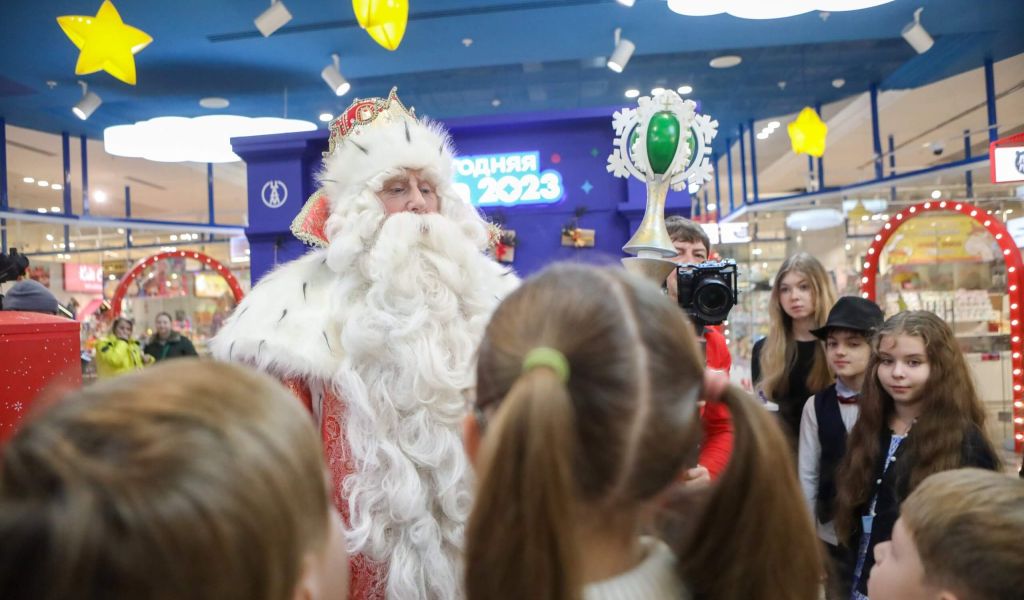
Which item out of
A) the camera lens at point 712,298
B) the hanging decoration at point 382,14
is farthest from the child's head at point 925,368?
the hanging decoration at point 382,14

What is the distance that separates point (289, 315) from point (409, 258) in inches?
14.0

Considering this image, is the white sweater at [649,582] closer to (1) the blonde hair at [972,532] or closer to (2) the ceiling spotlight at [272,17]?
(1) the blonde hair at [972,532]

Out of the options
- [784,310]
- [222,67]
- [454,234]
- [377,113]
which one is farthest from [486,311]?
[222,67]

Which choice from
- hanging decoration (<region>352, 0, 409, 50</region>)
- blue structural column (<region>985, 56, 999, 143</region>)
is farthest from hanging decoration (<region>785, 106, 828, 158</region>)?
hanging decoration (<region>352, 0, 409, 50</region>)

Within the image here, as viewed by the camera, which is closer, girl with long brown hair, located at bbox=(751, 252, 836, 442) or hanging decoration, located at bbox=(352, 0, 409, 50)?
girl with long brown hair, located at bbox=(751, 252, 836, 442)

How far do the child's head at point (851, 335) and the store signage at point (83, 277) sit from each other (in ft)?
29.9

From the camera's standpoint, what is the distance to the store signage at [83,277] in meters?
8.72

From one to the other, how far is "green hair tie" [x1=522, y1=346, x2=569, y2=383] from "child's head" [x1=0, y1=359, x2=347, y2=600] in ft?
0.79

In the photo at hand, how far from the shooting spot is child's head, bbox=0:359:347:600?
52 cm

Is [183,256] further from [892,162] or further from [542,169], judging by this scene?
[892,162]

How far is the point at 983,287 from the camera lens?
5676mm

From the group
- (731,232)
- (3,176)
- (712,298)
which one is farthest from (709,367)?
(3,176)

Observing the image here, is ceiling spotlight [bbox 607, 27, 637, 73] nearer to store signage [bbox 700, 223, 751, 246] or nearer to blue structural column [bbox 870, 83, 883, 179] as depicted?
blue structural column [bbox 870, 83, 883, 179]

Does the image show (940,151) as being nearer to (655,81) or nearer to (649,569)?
(655,81)
